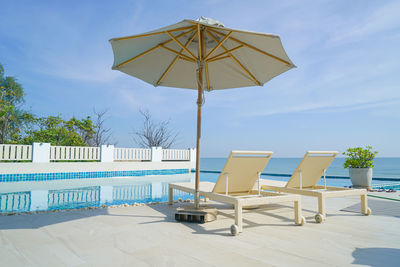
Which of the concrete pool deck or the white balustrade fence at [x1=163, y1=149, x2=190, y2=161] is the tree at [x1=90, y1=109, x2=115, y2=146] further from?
the concrete pool deck

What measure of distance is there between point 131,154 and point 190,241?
12873 millimetres

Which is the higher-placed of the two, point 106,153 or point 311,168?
point 311,168

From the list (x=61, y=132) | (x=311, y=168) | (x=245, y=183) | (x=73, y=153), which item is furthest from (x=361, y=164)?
(x=61, y=132)

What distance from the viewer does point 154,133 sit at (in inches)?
773

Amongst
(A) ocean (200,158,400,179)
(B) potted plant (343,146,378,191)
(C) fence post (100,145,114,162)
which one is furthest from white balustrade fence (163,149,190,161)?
(B) potted plant (343,146,378,191)

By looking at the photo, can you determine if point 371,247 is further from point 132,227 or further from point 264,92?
point 264,92

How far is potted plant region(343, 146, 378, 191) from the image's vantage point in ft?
21.5

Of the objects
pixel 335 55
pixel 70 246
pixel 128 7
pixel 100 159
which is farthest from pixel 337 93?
pixel 70 246

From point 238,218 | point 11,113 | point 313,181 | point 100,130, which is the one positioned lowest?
point 238,218

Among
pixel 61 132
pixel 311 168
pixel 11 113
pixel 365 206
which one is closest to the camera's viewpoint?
pixel 365 206

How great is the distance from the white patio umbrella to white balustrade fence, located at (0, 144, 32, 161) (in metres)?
9.82

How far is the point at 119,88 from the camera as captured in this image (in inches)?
878

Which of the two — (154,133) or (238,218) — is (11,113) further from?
(238,218)

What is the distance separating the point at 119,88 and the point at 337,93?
19806mm
